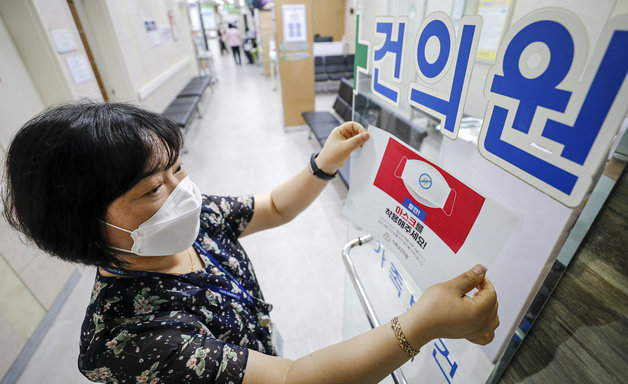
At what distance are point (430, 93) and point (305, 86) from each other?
4.81 metres

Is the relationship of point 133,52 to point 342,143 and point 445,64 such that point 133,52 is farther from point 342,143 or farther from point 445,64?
point 445,64

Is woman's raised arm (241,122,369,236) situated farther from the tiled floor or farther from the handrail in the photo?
the tiled floor

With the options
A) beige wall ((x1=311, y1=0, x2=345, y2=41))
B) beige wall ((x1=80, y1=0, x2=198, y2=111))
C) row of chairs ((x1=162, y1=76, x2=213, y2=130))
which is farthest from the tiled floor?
beige wall ((x1=311, y1=0, x2=345, y2=41))

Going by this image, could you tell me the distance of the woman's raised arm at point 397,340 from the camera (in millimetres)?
525

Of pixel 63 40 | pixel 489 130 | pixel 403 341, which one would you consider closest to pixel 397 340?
pixel 403 341

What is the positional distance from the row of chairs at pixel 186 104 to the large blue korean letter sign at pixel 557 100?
13.7 feet

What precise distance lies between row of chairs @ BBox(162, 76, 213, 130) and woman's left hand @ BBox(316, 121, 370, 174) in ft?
12.0

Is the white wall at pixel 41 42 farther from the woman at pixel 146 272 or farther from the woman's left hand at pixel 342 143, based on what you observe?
the woman's left hand at pixel 342 143

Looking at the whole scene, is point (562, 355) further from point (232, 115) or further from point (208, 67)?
point (208, 67)

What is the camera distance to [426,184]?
2.19 ft

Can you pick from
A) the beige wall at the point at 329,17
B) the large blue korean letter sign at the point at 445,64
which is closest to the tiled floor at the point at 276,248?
the large blue korean letter sign at the point at 445,64

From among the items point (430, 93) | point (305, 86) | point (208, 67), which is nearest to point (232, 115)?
point (305, 86)

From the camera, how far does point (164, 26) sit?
6.21 meters

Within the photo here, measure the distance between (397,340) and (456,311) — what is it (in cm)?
13
